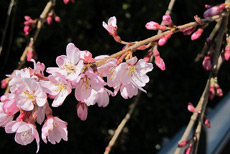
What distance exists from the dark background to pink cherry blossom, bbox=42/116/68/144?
114 cm

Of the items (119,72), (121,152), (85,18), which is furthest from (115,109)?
(119,72)

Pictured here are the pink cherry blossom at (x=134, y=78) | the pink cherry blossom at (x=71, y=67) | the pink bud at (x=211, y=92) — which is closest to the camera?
the pink cherry blossom at (x=71, y=67)

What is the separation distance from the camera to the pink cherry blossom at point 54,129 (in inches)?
38.0

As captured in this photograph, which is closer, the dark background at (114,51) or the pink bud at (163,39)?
the pink bud at (163,39)

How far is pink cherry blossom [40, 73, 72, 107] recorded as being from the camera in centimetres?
88

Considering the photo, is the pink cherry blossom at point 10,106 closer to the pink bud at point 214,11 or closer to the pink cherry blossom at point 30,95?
the pink cherry blossom at point 30,95

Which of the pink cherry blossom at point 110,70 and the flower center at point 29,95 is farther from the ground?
the flower center at point 29,95

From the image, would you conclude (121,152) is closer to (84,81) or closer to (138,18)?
(138,18)

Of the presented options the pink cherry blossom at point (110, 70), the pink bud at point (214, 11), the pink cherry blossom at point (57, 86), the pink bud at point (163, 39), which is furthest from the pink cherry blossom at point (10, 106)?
the pink bud at point (214, 11)

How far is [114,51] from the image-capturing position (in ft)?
8.31

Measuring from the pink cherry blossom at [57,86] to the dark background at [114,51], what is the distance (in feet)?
4.07

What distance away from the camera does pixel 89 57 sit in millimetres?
934

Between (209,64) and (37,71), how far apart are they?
2.02 feet

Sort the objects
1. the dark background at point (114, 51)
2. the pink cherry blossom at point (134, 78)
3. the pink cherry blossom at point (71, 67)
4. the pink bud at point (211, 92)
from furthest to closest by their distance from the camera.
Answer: the dark background at point (114, 51)
the pink bud at point (211, 92)
the pink cherry blossom at point (134, 78)
the pink cherry blossom at point (71, 67)
